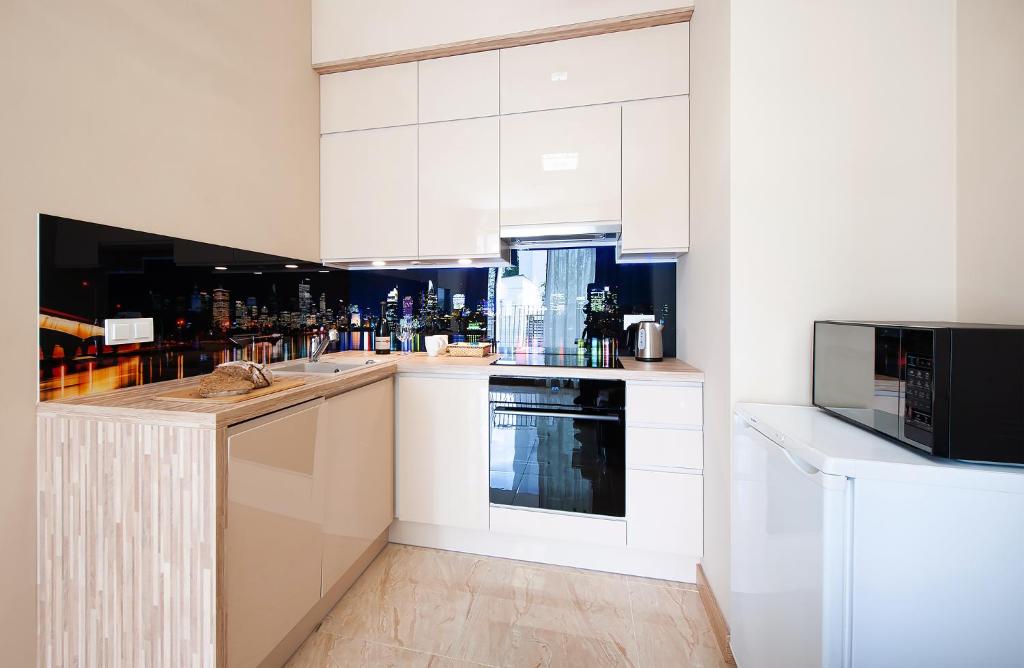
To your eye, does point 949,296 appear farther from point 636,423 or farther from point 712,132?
point 636,423

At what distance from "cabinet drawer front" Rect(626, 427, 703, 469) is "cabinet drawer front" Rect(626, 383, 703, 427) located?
44 millimetres

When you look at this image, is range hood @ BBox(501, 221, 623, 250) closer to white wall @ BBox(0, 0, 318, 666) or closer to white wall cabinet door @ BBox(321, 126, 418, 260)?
white wall cabinet door @ BBox(321, 126, 418, 260)

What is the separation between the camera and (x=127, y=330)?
142 centimetres

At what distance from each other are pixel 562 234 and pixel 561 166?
0.37m

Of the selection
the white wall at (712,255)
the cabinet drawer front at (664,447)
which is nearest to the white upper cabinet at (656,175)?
the white wall at (712,255)

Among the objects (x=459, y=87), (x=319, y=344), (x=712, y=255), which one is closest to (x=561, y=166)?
(x=459, y=87)

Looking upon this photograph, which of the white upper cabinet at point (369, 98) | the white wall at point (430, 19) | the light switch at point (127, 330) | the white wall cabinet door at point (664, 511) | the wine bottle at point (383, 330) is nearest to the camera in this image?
the light switch at point (127, 330)

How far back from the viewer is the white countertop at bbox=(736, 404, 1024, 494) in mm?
783

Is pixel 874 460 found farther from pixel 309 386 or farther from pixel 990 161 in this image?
pixel 309 386

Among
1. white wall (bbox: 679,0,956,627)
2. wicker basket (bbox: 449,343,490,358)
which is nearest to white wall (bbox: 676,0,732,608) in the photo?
white wall (bbox: 679,0,956,627)

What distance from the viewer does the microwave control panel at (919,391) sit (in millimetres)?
868

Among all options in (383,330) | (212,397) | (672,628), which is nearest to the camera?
(212,397)

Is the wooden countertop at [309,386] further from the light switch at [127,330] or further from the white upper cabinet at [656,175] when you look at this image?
the white upper cabinet at [656,175]

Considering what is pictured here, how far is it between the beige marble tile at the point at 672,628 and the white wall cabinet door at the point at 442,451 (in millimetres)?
813
